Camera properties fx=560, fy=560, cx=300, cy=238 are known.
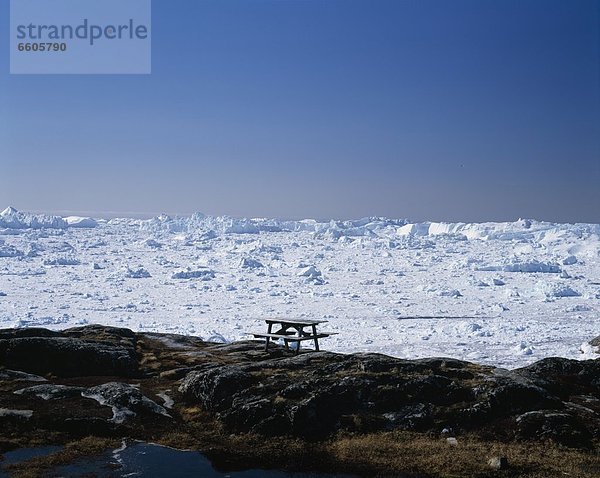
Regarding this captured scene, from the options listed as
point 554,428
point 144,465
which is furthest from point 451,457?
point 144,465

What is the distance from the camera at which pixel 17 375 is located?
22.5 m

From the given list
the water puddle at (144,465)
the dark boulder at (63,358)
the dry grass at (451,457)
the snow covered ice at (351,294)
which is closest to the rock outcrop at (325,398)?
the dark boulder at (63,358)

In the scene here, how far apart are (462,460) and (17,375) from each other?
17553 mm

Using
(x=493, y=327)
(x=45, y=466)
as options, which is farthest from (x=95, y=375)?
(x=493, y=327)

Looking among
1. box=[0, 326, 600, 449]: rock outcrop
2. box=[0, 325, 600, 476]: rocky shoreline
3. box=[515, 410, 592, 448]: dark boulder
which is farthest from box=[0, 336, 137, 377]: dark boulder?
box=[515, 410, 592, 448]: dark boulder

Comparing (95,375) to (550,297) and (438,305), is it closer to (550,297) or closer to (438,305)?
(438,305)

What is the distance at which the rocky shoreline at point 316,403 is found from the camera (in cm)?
1656

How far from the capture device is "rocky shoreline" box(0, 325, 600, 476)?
16562 millimetres

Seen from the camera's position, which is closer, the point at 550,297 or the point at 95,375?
the point at 95,375

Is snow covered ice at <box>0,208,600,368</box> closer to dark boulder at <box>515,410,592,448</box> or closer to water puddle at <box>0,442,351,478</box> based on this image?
water puddle at <box>0,442,351,478</box>

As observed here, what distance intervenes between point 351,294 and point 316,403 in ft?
233

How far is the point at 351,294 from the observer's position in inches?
3465

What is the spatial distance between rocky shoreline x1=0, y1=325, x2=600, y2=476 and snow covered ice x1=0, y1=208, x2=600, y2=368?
818cm

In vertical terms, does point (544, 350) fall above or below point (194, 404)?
below
